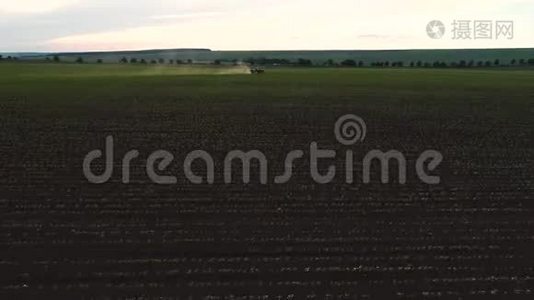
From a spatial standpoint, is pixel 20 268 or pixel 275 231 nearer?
pixel 20 268

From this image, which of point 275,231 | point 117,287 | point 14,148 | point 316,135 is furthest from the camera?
point 316,135

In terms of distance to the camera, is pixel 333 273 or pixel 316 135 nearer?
pixel 333 273

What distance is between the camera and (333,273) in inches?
340

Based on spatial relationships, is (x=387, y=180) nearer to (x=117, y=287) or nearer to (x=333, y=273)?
(x=333, y=273)

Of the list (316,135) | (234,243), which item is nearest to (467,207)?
(234,243)

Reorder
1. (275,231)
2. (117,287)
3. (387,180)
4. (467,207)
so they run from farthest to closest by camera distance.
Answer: (387,180)
(467,207)
(275,231)
(117,287)

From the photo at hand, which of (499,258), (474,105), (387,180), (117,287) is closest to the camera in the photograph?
(117,287)

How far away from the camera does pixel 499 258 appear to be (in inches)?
365

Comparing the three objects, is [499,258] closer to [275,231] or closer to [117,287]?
[275,231]

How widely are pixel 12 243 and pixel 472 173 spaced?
898cm

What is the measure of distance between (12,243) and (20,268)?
1106 mm

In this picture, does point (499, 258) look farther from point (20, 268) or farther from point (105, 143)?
point (105, 143)

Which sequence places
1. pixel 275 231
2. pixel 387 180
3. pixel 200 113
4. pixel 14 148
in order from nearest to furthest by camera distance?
1. pixel 275 231
2. pixel 387 180
3. pixel 14 148
4. pixel 200 113

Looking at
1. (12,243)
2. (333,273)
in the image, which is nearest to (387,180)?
(333,273)
